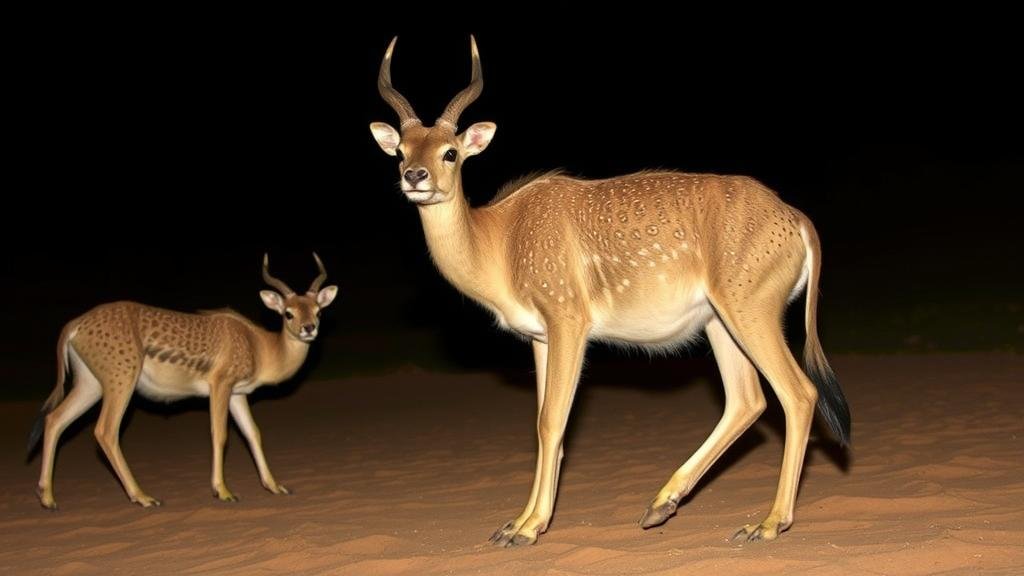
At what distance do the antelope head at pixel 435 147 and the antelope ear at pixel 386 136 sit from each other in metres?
0.42

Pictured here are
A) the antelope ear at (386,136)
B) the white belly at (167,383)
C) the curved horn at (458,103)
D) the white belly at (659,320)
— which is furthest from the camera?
the white belly at (167,383)

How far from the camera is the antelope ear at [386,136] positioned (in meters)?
7.51

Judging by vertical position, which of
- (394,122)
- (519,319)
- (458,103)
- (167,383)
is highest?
(458,103)

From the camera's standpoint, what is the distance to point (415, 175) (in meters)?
6.37

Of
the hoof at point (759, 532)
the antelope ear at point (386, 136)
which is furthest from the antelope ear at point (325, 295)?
the hoof at point (759, 532)

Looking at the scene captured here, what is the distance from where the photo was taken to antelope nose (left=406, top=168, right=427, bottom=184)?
636cm

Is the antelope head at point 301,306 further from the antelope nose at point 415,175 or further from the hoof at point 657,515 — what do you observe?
the hoof at point 657,515

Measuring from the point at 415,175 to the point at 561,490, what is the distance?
8.47 ft

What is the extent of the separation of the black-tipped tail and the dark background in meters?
15.5

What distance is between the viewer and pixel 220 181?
92.4ft

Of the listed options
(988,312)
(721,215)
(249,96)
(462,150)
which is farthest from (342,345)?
(249,96)

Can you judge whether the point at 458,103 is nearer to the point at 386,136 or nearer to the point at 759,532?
the point at 386,136

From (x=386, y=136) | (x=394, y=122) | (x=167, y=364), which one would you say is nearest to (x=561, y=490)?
(x=386, y=136)

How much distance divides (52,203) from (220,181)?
4.01 metres
